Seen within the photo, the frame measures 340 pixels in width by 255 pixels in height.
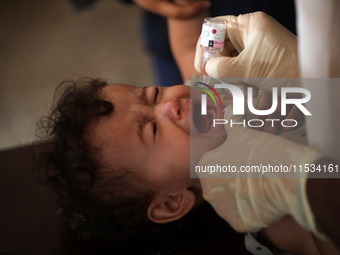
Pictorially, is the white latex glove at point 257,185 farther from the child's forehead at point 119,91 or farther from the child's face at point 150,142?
the child's forehead at point 119,91

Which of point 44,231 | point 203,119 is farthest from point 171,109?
point 44,231

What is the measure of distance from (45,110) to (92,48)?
1.52 ft

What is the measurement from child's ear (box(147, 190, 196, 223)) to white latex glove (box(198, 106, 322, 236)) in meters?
0.12

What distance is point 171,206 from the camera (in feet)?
2.28

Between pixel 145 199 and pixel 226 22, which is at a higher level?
pixel 226 22

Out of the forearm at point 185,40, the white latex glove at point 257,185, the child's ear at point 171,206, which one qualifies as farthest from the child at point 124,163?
the forearm at point 185,40

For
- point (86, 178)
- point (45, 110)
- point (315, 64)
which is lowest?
point (45, 110)

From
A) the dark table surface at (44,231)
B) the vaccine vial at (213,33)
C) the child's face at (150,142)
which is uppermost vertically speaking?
the vaccine vial at (213,33)

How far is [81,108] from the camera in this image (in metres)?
0.73

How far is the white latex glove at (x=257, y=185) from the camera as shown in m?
0.42

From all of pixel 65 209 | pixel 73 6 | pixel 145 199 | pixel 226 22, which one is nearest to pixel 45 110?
pixel 73 6

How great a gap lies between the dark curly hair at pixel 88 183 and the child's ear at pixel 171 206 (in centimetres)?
2

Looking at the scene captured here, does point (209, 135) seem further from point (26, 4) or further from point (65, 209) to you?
point (26, 4)

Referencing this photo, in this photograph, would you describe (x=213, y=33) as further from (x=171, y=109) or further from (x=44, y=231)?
(x=44, y=231)
